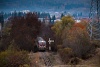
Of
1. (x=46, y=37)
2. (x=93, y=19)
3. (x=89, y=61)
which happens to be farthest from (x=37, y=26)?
(x=89, y=61)

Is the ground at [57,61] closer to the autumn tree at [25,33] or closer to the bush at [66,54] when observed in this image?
the bush at [66,54]

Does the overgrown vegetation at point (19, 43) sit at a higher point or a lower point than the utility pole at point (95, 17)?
lower

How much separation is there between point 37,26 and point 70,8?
138m

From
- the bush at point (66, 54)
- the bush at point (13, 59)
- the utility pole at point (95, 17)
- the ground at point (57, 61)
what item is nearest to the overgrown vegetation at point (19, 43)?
the bush at point (13, 59)

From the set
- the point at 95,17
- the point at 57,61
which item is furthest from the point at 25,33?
the point at 95,17

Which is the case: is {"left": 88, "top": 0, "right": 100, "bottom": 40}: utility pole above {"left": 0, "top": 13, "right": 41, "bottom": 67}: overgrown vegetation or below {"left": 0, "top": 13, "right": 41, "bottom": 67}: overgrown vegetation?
above

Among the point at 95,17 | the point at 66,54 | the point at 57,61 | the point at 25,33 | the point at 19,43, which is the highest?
the point at 95,17

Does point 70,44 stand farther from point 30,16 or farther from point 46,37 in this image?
point 30,16

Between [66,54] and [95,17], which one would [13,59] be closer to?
[66,54]

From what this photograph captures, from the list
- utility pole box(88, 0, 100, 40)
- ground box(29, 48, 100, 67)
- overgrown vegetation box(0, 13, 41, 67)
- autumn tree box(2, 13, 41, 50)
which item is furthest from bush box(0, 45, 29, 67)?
utility pole box(88, 0, 100, 40)

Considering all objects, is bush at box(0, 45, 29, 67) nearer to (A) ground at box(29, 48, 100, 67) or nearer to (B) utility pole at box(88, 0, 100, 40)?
(A) ground at box(29, 48, 100, 67)

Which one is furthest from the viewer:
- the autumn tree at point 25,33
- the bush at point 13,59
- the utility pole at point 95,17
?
the autumn tree at point 25,33

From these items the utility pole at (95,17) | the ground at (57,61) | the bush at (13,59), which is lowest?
the ground at (57,61)

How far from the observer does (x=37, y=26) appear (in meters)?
55.1
